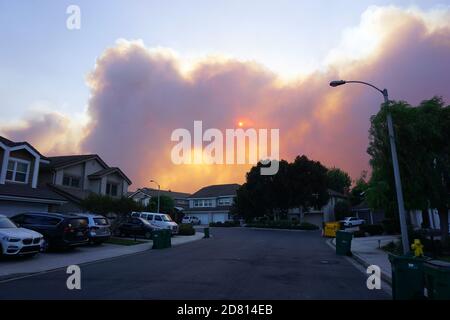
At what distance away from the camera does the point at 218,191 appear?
70.7 meters

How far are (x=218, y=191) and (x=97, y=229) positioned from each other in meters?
51.6

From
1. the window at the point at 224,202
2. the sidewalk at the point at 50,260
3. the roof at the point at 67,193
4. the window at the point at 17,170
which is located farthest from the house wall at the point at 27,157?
the window at the point at 224,202

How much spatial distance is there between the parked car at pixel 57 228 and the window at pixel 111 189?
16840 mm

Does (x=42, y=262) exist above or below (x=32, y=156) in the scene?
below

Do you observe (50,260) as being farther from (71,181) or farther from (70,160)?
(70,160)

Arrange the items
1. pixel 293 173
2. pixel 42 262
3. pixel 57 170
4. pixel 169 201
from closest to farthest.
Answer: pixel 42 262
pixel 57 170
pixel 293 173
pixel 169 201

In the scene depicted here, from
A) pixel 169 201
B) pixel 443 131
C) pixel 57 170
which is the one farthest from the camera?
pixel 169 201

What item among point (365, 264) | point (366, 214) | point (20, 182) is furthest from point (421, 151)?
point (366, 214)

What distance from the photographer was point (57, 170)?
1139 inches

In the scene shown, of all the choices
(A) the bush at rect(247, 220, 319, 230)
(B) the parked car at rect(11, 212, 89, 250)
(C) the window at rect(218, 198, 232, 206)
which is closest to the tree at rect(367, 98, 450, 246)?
(B) the parked car at rect(11, 212, 89, 250)
